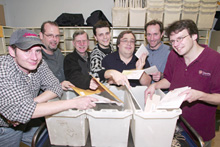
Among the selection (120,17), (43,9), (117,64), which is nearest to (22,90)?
(117,64)

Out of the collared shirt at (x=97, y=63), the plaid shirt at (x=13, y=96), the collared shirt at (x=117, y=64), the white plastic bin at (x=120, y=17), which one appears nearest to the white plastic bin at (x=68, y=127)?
the plaid shirt at (x=13, y=96)

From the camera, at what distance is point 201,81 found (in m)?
1.08

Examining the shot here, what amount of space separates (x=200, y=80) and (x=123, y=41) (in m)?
0.81

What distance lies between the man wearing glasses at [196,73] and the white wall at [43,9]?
10.1 feet

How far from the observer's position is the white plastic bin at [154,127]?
0.72m

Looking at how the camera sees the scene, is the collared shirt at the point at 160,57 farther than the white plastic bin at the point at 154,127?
Yes

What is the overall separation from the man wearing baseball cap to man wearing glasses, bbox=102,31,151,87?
65 cm

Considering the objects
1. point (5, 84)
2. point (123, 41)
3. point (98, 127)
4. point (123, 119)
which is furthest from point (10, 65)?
point (123, 41)

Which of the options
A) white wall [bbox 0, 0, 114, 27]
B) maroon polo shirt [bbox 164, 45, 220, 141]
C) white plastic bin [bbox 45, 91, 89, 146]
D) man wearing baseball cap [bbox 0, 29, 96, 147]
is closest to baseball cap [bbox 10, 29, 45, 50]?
man wearing baseball cap [bbox 0, 29, 96, 147]

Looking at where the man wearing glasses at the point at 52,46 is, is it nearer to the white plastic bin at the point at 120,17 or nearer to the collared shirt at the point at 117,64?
the collared shirt at the point at 117,64

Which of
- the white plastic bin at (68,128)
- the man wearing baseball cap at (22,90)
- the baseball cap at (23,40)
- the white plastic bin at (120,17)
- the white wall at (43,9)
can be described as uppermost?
the white wall at (43,9)

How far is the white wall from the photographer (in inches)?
149

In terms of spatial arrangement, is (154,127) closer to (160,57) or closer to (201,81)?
(201,81)

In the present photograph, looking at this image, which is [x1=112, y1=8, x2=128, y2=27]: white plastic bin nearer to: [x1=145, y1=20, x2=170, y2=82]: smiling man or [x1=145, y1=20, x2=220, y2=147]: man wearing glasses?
[x1=145, y1=20, x2=170, y2=82]: smiling man
